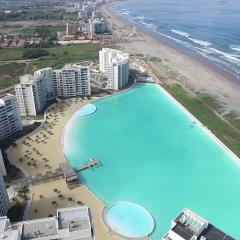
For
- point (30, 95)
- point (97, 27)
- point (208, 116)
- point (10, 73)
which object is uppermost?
point (30, 95)

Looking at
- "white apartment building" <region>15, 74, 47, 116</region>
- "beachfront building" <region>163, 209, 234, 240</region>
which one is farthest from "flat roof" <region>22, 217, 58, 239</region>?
"white apartment building" <region>15, 74, 47, 116</region>

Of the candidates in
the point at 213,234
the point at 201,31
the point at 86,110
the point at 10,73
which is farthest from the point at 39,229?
the point at 201,31

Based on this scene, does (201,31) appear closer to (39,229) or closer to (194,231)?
(194,231)

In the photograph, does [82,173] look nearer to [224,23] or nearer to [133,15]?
[224,23]

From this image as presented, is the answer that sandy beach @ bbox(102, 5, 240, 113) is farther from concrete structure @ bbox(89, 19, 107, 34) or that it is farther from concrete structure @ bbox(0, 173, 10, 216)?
concrete structure @ bbox(0, 173, 10, 216)

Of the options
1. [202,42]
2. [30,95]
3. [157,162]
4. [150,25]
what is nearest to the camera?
[157,162]

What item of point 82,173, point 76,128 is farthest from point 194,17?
point 82,173
